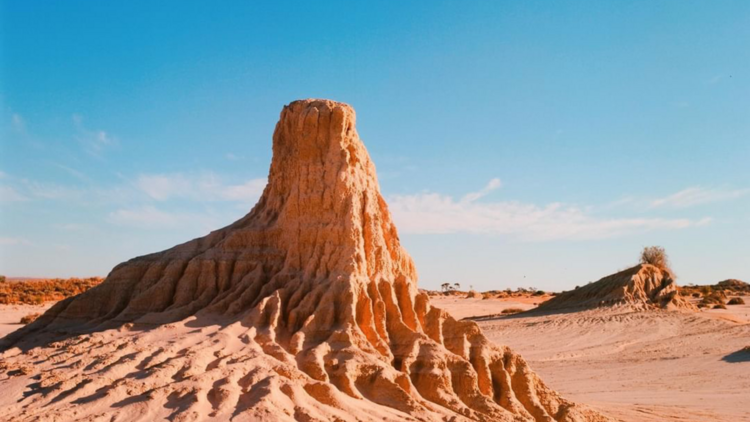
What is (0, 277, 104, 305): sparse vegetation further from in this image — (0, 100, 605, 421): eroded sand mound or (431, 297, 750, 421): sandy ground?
(0, 100, 605, 421): eroded sand mound

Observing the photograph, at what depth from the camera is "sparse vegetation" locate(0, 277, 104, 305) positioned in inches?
1437

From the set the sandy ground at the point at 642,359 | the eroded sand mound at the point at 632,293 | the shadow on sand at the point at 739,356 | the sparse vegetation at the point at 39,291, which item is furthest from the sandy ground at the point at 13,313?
the eroded sand mound at the point at 632,293

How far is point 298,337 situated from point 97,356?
3.21m

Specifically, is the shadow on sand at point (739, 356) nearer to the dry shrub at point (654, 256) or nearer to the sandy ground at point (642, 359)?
the sandy ground at point (642, 359)

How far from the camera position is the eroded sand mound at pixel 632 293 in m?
36.2

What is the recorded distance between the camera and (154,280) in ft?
43.6

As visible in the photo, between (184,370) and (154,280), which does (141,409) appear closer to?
(184,370)

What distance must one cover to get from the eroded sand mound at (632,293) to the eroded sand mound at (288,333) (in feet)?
85.4

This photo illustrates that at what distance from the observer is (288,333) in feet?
36.4

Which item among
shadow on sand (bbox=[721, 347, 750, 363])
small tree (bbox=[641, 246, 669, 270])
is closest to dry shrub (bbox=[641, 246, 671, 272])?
small tree (bbox=[641, 246, 669, 270])

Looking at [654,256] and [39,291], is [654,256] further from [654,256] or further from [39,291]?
[39,291]

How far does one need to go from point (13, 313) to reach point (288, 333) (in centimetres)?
2605

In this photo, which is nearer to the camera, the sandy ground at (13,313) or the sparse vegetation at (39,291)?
the sandy ground at (13,313)

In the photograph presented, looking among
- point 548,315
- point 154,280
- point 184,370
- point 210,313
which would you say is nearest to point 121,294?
point 154,280
